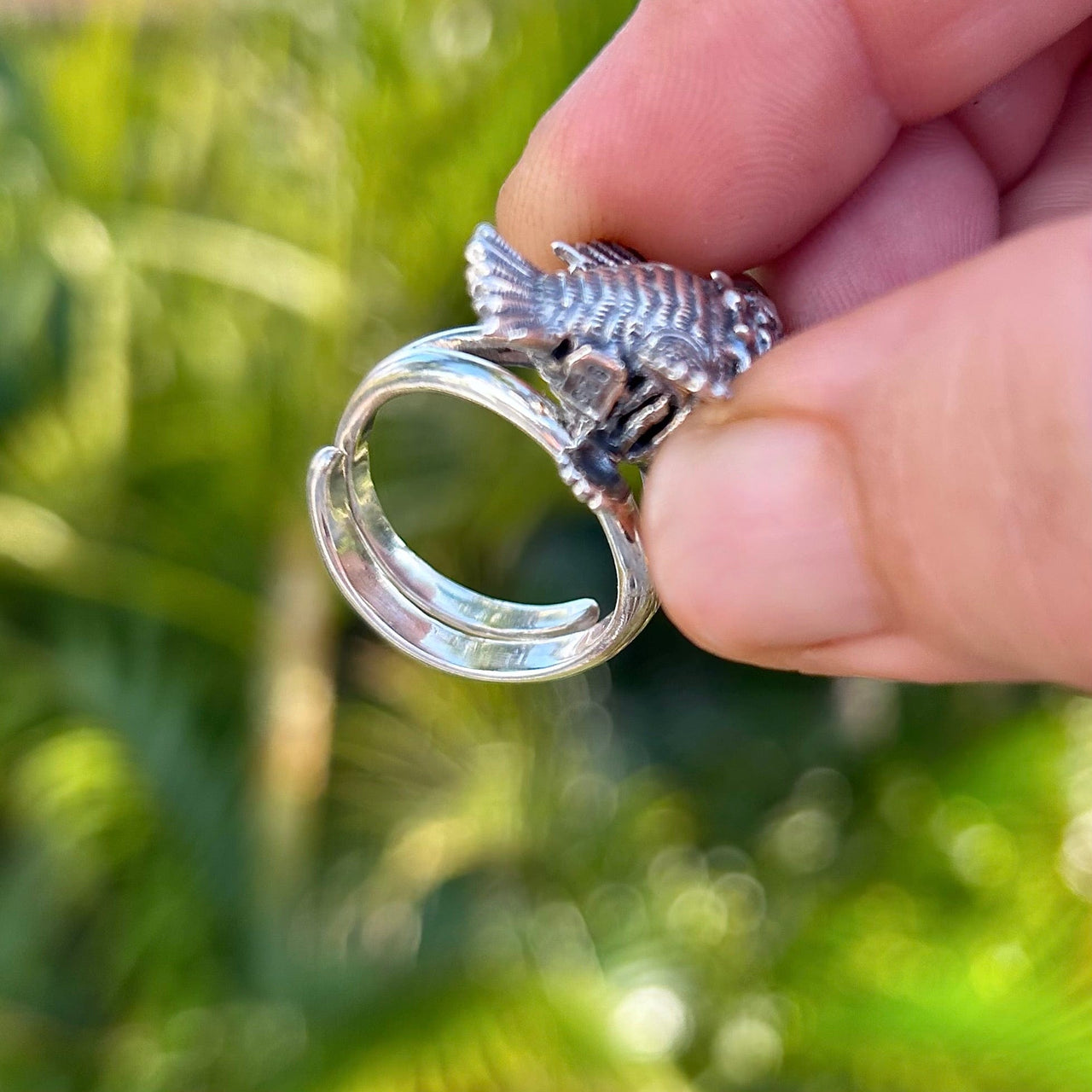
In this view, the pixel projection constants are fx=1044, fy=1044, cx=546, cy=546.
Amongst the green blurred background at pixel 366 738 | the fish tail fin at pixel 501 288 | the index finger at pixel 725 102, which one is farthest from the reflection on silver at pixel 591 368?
the green blurred background at pixel 366 738

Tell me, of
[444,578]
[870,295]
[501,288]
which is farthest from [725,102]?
[444,578]

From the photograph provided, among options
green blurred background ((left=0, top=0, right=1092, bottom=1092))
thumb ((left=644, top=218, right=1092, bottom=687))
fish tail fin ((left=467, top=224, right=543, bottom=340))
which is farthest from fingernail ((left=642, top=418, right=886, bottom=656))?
green blurred background ((left=0, top=0, right=1092, bottom=1092))

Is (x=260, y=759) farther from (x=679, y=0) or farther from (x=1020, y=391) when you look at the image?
(x=1020, y=391)

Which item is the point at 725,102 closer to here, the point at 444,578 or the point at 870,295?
the point at 870,295

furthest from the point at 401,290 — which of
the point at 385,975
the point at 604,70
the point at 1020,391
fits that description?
the point at 1020,391

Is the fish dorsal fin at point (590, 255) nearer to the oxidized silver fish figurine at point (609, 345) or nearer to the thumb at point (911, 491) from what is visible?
the oxidized silver fish figurine at point (609, 345)

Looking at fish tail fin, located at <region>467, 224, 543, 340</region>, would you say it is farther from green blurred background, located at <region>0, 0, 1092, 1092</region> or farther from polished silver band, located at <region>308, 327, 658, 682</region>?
green blurred background, located at <region>0, 0, 1092, 1092</region>
